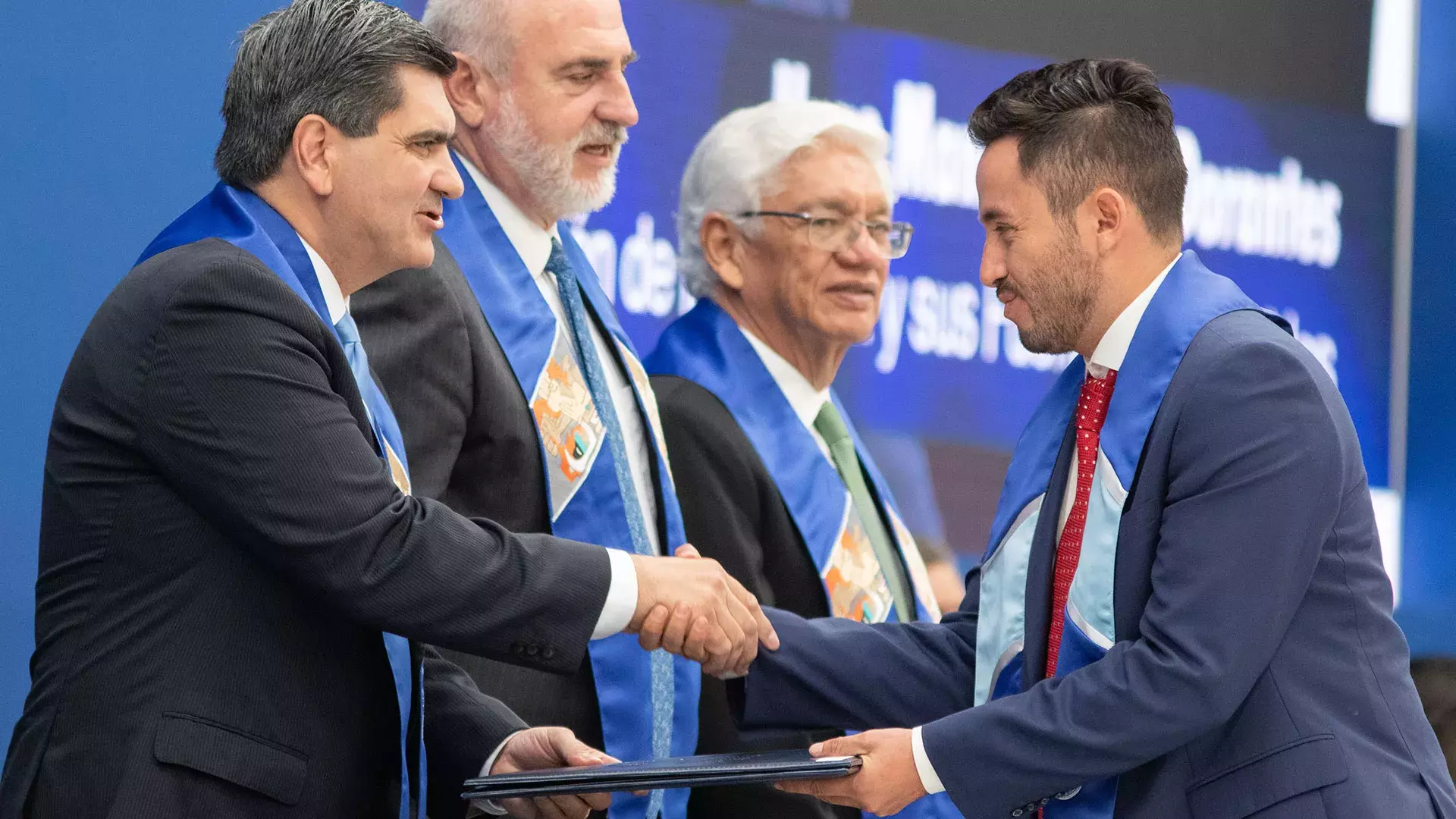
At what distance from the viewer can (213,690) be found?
5.60 ft

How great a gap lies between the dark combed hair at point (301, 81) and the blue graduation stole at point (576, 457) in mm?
540

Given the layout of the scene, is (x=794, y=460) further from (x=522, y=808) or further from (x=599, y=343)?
(x=522, y=808)

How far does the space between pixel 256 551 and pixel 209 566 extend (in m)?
0.05

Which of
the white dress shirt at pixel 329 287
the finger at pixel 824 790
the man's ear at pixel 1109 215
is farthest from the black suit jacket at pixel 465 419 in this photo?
the man's ear at pixel 1109 215

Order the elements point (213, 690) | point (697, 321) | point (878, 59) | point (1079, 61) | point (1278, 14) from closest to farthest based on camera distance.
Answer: point (213, 690) < point (1079, 61) < point (697, 321) < point (878, 59) < point (1278, 14)

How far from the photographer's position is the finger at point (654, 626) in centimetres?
208

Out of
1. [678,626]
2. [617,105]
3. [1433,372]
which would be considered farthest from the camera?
[1433,372]

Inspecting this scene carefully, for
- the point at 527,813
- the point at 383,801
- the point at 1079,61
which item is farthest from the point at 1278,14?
the point at 383,801

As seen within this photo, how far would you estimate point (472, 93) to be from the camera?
8.79 feet

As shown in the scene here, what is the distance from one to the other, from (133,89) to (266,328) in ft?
3.96

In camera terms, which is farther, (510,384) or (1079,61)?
(510,384)

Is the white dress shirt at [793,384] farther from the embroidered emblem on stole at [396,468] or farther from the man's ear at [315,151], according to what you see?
the man's ear at [315,151]

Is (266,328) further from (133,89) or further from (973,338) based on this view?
(973,338)

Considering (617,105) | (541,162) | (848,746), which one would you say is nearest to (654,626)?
(848,746)
